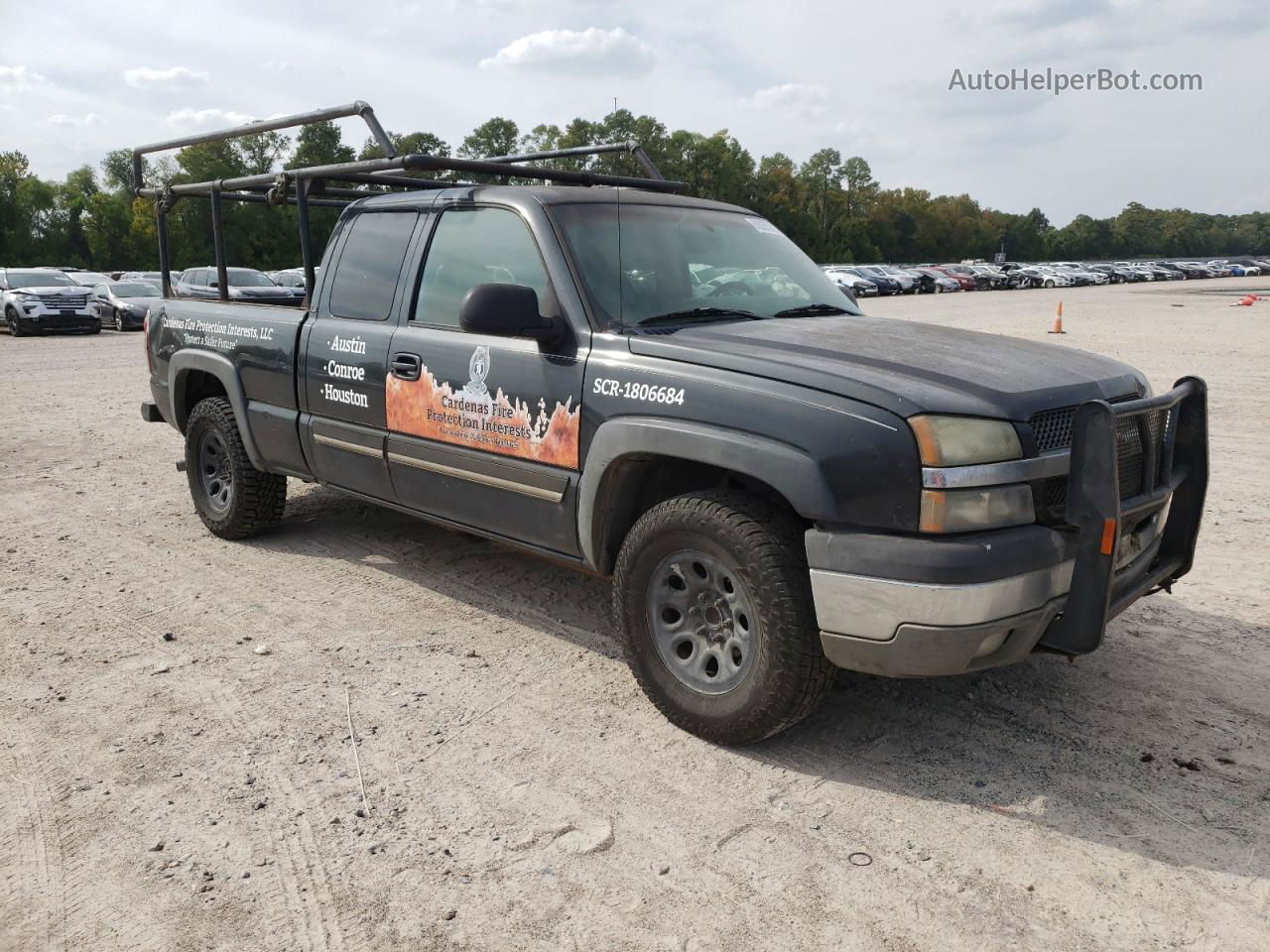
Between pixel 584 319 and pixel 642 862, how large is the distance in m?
1.99

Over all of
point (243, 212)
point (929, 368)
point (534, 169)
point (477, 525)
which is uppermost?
point (243, 212)

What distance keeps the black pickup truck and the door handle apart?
1 centimetres

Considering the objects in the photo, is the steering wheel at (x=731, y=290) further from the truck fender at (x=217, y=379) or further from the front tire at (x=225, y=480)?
the front tire at (x=225, y=480)

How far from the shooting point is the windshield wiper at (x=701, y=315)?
3992 mm

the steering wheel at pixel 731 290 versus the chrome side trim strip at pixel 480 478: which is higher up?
the steering wheel at pixel 731 290

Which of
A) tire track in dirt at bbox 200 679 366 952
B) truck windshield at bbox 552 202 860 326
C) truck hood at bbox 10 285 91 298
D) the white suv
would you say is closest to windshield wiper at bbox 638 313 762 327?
truck windshield at bbox 552 202 860 326

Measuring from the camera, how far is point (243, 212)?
4053 centimetres

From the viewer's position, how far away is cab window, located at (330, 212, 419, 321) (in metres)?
4.83

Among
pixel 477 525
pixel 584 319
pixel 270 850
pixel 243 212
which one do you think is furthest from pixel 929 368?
pixel 243 212

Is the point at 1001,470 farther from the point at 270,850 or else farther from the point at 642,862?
the point at 270,850

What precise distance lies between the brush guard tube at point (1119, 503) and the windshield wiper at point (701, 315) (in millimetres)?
1475

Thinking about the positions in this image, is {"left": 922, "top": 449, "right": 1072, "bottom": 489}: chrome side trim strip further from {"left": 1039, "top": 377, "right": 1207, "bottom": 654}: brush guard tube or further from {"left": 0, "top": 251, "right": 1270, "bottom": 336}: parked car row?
{"left": 0, "top": 251, "right": 1270, "bottom": 336}: parked car row

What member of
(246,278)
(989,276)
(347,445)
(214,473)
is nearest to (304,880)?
(347,445)

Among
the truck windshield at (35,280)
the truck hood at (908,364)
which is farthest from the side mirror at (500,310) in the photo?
the truck windshield at (35,280)
